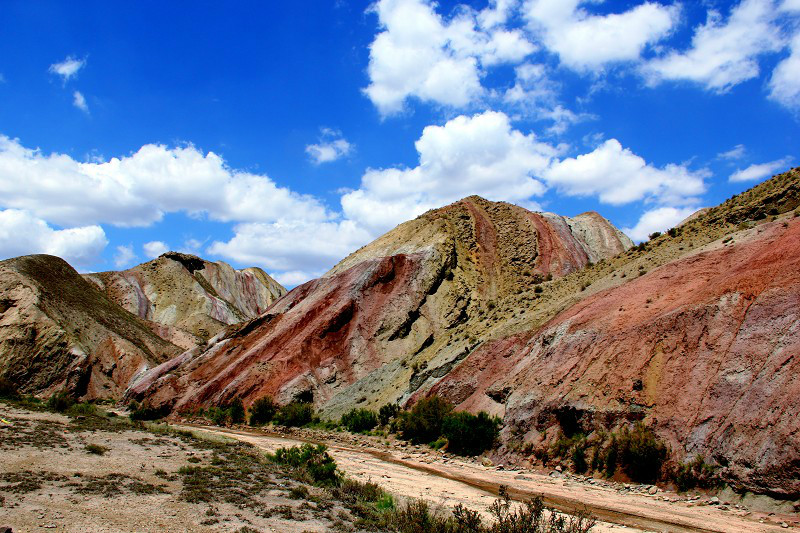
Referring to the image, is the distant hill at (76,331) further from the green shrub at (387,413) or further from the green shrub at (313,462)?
the green shrub at (313,462)

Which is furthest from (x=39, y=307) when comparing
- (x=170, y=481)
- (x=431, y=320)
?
(x=170, y=481)

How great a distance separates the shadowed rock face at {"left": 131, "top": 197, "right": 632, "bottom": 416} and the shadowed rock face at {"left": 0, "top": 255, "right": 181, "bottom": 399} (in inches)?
408

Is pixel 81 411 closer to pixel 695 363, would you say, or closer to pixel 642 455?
pixel 642 455

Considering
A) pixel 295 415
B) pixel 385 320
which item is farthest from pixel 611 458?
pixel 385 320

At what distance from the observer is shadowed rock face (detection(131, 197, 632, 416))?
40656 mm

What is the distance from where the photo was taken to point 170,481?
573 inches

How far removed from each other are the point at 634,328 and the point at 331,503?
15.7 meters

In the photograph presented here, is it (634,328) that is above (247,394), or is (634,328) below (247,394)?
above

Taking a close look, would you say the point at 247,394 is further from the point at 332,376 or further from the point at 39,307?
the point at 39,307

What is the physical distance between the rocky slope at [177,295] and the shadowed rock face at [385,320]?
33.6 meters

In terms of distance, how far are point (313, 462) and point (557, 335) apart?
14891 millimetres

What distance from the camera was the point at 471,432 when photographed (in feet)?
81.8

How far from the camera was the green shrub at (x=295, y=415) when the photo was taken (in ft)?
125

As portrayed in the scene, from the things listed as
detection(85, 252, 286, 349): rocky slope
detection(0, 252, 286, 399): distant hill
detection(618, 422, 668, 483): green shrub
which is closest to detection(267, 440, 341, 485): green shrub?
detection(618, 422, 668, 483): green shrub
